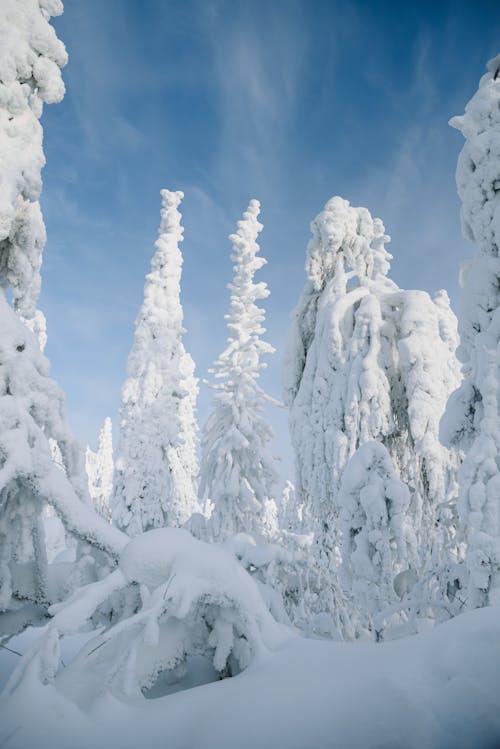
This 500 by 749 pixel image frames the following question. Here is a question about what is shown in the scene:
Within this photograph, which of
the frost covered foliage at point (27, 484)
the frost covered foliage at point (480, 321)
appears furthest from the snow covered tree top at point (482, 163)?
the frost covered foliage at point (27, 484)

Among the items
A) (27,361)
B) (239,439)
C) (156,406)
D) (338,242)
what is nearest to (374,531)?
(239,439)

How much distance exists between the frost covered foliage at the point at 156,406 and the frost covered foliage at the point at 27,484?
41.3ft

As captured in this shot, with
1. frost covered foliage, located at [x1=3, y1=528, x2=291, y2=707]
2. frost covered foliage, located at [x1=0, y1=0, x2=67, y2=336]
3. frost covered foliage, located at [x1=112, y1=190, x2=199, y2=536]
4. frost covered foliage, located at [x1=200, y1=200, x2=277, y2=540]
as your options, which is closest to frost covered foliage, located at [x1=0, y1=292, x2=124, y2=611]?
frost covered foliage, located at [x1=0, y1=0, x2=67, y2=336]

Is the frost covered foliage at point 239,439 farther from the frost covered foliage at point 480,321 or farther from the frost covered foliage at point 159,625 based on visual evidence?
the frost covered foliage at point 159,625

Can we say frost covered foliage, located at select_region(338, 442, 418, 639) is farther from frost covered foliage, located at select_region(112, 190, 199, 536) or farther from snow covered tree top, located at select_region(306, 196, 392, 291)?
frost covered foliage, located at select_region(112, 190, 199, 536)

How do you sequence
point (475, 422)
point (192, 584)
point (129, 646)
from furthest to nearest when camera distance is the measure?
point (475, 422) → point (192, 584) → point (129, 646)

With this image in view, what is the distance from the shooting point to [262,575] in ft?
16.5

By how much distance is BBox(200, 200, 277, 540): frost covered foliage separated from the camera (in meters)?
11.8

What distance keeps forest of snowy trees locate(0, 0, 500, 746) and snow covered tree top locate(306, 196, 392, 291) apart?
8 centimetres

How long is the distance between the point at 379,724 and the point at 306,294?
49.3 feet

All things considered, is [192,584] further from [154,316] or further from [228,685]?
[154,316]

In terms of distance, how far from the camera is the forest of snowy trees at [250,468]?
2629 millimetres

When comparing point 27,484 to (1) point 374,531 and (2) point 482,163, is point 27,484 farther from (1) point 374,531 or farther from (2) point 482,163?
(2) point 482,163

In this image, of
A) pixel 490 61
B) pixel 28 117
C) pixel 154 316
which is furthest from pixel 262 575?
pixel 154 316
